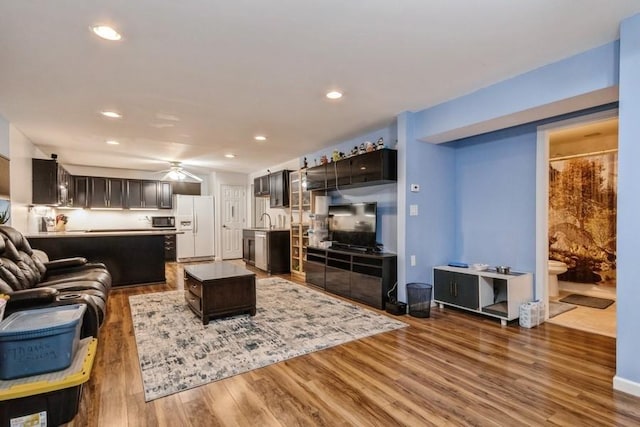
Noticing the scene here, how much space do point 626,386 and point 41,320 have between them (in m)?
3.62

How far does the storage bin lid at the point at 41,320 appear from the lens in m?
1.71

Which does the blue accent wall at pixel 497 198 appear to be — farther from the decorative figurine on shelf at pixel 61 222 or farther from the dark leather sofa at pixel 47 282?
the decorative figurine on shelf at pixel 61 222

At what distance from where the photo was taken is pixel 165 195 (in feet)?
27.2

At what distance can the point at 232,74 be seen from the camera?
9.26 feet

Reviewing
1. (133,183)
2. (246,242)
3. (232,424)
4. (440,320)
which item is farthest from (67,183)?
(440,320)

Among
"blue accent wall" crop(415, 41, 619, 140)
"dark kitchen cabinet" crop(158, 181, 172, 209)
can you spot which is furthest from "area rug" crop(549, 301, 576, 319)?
"dark kitchen cabinet" crop(158, 181, 172, 209)

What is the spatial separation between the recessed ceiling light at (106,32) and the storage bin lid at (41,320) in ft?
5.96

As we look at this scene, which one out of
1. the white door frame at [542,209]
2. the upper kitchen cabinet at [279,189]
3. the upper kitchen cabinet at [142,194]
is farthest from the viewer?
the upper kitchen cabinet at [142,194]

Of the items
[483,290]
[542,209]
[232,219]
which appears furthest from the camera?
[232,219]

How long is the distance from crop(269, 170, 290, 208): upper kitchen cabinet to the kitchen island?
7.68 feet

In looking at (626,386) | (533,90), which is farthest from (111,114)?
(626,386)

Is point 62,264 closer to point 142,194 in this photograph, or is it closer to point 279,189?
point 279,189

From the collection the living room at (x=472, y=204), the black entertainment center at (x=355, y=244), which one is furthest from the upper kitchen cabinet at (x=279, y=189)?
the living room at (x=472, y=204)

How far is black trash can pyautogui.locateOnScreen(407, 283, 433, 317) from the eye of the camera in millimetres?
3688
